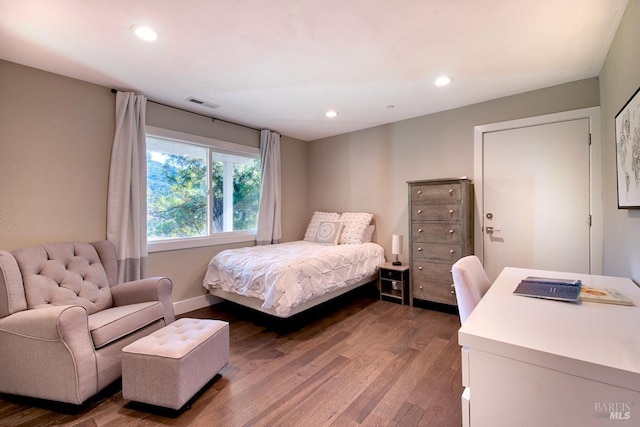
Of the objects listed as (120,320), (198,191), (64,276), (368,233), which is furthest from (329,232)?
(64,276)

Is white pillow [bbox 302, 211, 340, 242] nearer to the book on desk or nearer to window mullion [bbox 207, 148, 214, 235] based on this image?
window mullion [bbox 207, 148, 214, 235]

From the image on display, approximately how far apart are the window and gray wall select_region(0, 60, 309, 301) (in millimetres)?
295

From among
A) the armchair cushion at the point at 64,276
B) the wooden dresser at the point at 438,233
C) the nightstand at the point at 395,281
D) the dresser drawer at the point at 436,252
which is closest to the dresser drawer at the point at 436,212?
the wooden dresser at the point at 438,233

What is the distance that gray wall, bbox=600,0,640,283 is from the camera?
160cm

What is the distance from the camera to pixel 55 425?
1550 millimetres

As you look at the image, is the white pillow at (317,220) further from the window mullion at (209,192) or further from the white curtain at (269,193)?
the window mullion at (209,192)

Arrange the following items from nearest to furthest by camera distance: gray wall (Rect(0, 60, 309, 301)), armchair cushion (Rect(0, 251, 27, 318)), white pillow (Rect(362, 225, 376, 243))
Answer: armchair cushion (Rect(0, 251, 27, 318)), gray wall (Rect(0, 60, 309, 301)), white pillow (Rect(362, 225, 376, 243))

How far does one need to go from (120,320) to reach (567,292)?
2687 mm

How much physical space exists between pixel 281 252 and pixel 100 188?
194 centimetres

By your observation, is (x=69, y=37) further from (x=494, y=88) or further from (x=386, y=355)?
(x=494, y=88)

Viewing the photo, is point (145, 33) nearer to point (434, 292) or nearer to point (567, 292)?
point (567, 292)

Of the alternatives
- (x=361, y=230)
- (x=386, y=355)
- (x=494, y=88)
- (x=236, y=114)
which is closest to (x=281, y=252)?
(x=361, y=230)

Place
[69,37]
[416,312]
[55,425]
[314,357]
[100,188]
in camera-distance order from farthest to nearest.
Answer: [416,312] < [100,188] < [314,357] < [69,37] < [55,425]

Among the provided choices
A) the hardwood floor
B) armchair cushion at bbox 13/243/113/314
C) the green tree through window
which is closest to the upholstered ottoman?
the hardwood floor
